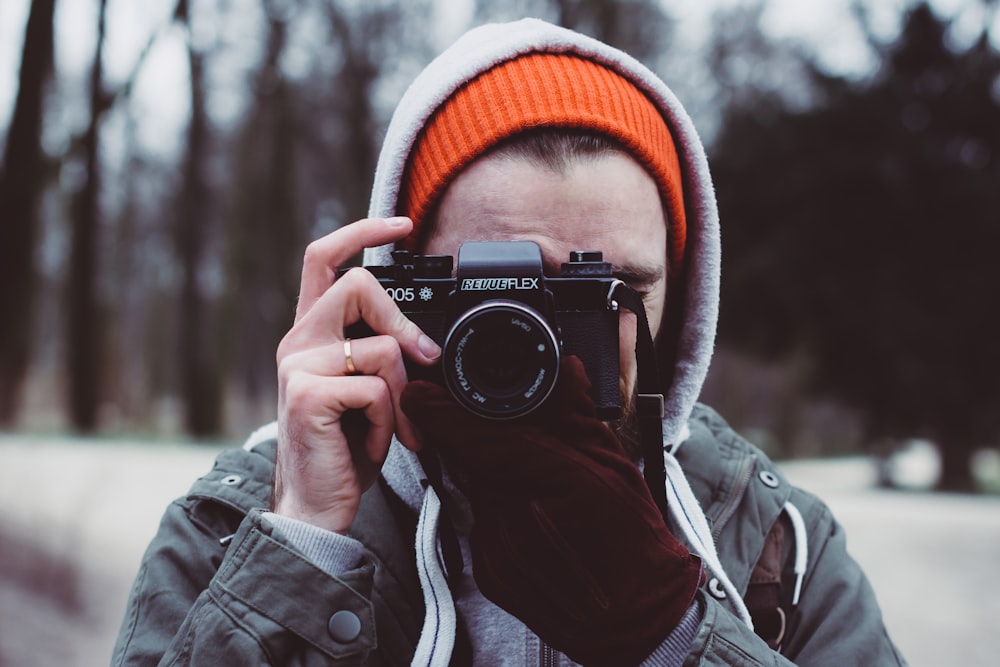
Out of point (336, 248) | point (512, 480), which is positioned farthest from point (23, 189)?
point (512, 480)

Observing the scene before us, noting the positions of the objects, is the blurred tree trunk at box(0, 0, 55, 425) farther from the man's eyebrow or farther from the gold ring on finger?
the man's eyebrow

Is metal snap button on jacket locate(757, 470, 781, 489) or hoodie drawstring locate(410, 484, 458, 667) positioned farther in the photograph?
metal snap button on jacket locate(757, 470, 781, 489)

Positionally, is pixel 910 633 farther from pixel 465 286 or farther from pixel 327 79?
pixel 327 79

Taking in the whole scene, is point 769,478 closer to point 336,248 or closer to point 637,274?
point 637,274

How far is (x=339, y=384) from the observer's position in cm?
134

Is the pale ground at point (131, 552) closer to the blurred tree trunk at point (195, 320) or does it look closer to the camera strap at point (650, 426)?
the camera strap at point (650, 426)

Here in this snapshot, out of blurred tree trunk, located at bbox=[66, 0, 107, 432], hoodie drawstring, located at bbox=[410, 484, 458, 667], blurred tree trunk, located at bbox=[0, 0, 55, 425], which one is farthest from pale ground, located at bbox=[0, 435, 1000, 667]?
hoodie drawstring, located at bbox=[410, 484, 458, 667]

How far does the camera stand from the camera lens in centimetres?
126

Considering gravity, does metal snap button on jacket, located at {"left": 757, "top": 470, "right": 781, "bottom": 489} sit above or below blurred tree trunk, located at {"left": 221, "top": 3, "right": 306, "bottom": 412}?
below

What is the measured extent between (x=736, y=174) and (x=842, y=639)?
11.9 m

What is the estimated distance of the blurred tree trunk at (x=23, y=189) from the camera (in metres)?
5.71

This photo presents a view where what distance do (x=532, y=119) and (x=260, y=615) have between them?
931mm

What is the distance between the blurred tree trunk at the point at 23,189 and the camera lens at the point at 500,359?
5372mm

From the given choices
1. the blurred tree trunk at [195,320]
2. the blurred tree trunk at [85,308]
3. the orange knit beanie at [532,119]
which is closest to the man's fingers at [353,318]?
the orange knit beanie at [532,119]
